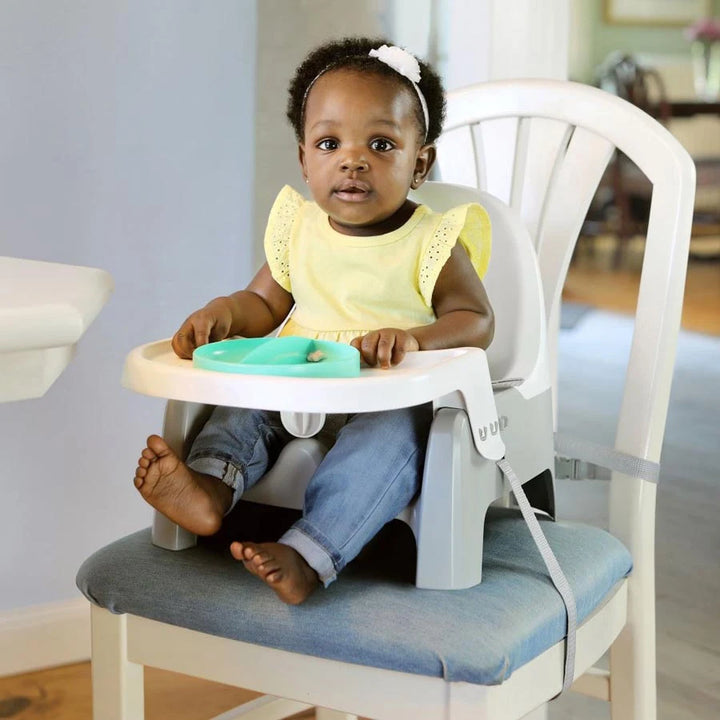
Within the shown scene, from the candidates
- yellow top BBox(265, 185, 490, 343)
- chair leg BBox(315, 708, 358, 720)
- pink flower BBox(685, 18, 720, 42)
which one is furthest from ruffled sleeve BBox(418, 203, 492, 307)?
pink flower BBox(685, 18, 720, 42)

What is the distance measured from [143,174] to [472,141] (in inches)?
21.5

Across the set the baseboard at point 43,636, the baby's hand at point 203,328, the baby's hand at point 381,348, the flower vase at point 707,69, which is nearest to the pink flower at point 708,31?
the flower vase at point 707,69

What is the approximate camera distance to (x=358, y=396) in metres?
0.86

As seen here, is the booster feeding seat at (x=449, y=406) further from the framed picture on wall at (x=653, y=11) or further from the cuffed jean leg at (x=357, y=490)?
the framed picture on wall at (x=653, y=11)

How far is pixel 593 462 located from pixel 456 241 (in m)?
0.26

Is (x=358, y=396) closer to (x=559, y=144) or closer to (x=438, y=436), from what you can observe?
(x=438, y=436)

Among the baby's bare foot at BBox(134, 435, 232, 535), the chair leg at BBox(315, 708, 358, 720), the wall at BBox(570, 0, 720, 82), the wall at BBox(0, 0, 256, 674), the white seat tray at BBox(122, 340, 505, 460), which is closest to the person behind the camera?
the white seat tray at BBox(122, 340, 505, 460)

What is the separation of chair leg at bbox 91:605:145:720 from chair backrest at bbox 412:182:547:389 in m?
0.42

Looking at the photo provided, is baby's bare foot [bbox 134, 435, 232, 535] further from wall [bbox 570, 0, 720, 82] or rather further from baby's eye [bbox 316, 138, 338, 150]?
wall [bbox 570, 0, 720, 82]

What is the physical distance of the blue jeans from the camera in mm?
942

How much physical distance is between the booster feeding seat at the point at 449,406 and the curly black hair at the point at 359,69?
0.39 ft

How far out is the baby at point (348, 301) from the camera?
95 centimetres

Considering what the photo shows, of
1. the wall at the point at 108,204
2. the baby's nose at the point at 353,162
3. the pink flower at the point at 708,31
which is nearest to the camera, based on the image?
the baby's nose at the point at 353,162

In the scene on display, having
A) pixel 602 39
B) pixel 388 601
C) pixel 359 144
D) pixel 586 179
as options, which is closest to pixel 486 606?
pixel 388 601
